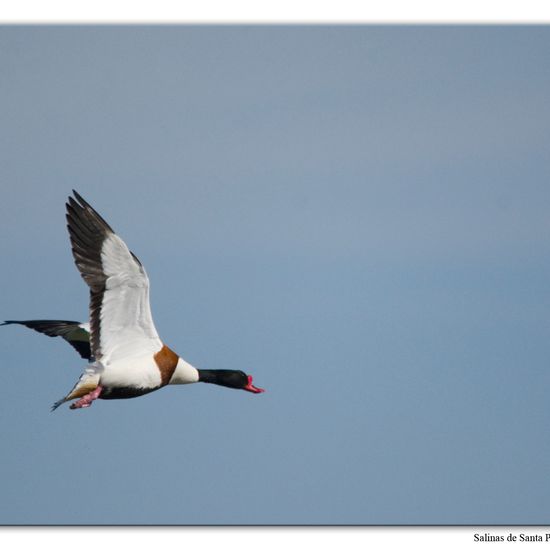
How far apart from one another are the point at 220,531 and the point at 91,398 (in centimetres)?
182

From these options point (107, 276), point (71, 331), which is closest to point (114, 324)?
point (107, 276)

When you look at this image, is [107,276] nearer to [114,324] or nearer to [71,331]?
[114,324]

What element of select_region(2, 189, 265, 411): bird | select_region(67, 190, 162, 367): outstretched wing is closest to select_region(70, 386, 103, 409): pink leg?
select_region(2, 189, 265, 411): bird

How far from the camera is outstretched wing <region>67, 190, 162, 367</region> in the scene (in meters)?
9.73

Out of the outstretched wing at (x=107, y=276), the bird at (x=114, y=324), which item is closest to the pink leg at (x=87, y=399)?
the bird at (x=114, y=324)

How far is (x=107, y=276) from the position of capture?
9.80 m

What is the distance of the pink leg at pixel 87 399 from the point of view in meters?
9.95

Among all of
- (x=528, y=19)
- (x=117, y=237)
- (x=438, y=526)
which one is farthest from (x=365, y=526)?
(x=528, y=19)

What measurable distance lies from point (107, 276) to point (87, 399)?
3.80 feet

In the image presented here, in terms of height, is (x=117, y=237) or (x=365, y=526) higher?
(x=117, y=237)

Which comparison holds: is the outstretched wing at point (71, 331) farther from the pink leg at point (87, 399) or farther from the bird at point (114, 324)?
the pink leg at point (87, 399)
